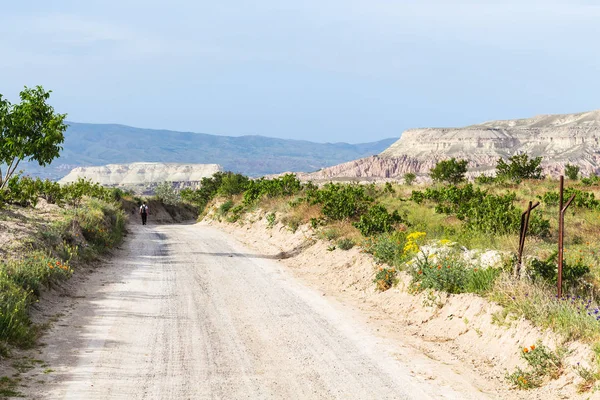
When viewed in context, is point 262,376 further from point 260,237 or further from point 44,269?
point 260,237

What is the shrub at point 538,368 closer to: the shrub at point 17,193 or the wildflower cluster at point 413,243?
the wildflower cluster at point 413,243

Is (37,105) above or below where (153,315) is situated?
above

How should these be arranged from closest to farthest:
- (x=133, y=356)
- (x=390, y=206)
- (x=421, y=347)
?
(x=133, y=356) < (x=421, y=347) < (x=390, y=206)

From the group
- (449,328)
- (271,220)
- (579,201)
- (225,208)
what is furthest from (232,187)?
(449,328)

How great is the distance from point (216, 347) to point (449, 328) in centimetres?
418

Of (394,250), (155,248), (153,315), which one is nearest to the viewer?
(153,315)

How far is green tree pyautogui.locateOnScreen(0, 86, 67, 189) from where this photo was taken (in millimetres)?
19469

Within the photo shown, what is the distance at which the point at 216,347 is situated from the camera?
9508mm

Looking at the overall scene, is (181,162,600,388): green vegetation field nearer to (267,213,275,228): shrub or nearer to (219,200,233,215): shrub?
(267,213,275,228): shrub

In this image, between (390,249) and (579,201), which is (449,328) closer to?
(390,249)

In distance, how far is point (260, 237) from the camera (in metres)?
28.3

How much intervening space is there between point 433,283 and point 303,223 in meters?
13.6

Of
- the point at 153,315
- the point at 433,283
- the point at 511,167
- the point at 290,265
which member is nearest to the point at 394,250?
the point at 433,283

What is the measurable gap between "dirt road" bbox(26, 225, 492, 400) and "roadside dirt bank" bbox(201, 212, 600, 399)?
532 mm
